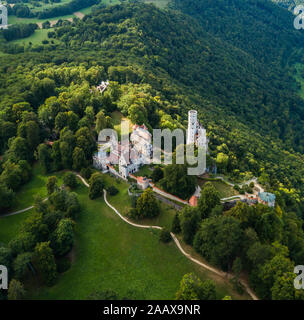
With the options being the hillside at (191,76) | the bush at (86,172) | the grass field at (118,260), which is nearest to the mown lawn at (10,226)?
the grass field at (118,260)

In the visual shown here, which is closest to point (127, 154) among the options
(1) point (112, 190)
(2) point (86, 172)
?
(1) point (112, 190)

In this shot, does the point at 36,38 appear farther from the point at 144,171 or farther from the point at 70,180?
the point at 144,171

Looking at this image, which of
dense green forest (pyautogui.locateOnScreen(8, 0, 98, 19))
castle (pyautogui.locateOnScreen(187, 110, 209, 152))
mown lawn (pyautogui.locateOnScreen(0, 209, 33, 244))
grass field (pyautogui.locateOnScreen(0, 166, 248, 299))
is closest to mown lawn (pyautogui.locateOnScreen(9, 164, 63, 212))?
mown lawn (pyautogui.locateOnScreen(0, 209, 33, 244))

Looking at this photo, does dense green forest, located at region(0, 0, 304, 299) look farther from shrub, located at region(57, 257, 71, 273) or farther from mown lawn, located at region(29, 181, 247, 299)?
shrub, located at region(57, 257, 71, 273)

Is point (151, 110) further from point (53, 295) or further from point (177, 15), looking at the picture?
point (177, 15)

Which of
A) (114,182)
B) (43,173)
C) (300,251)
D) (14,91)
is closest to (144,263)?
(114,182)
